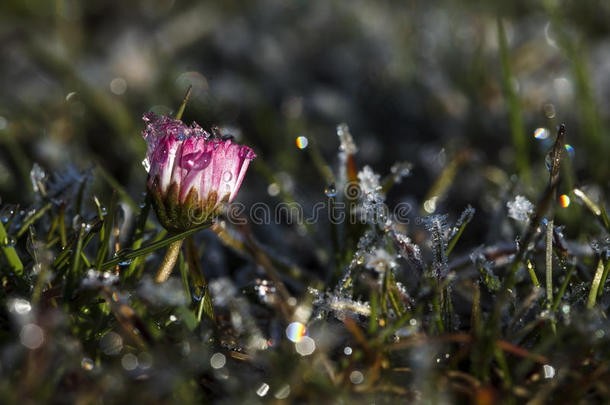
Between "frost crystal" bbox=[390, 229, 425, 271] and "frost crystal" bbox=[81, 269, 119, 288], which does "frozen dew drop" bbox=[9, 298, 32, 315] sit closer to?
"frost crystal" bbox=[81, 269, 119, 288]

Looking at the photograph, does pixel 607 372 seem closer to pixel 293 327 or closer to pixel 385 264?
pixel 385 264

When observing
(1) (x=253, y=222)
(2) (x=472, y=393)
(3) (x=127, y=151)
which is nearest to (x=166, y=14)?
(3) (x=127, y=151)

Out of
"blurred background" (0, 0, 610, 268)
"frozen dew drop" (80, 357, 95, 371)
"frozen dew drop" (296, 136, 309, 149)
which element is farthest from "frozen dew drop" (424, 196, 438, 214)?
"frozen dew drop" (80, 357, 95, 371)

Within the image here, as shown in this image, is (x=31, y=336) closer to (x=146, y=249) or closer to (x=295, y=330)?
(x=146, y=249)

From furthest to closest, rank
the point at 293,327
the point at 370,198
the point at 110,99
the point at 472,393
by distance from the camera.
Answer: the point at 110,99
the point at 370,198
the point at 293,327
the point at 472,393

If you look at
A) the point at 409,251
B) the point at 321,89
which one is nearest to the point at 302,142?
the point at 321,89

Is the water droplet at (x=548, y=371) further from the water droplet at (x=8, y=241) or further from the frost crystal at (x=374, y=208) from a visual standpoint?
the water droplet at (x=8, y=241)
